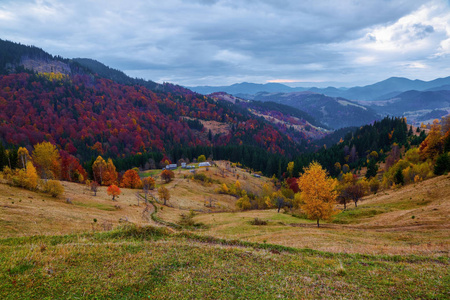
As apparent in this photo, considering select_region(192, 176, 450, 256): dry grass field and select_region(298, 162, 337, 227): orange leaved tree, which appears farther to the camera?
select_region(298, 162, 337, 227): orange leaved tree

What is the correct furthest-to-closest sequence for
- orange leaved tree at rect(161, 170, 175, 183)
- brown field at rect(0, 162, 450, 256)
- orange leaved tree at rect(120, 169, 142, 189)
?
orange leaved tree at rect(161, 170, 175, 183), orange leaved tree at rect(120, 169, 142, 189), brown field at rect(0, 162, 450, 256)

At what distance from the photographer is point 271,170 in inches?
6467

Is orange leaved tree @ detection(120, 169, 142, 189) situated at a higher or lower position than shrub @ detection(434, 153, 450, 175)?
lower

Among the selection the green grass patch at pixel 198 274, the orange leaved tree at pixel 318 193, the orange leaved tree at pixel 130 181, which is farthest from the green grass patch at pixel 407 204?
the orange leaved tree at pixel 130 181

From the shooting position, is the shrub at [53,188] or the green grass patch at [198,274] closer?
the green grass patch at [198,274]

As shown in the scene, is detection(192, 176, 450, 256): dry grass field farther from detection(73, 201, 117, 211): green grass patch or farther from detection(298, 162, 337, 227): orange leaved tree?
detection(73, 201, 117, 211): green grass patch

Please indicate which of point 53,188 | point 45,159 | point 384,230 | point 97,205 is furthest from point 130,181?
point 384,230

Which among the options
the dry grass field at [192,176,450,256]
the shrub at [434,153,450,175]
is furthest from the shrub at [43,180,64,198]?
the shrub at [434,153,450,175]

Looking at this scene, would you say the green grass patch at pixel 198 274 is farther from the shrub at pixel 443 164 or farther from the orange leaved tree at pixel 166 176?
the orange leaved tree at pixel 166 176

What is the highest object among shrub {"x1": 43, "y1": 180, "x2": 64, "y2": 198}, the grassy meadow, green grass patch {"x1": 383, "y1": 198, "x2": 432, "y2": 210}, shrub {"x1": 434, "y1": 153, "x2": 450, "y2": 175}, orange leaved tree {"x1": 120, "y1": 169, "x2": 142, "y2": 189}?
shrub {"x1": 434, "y1": 153, "x2": 450, "y2": 175}

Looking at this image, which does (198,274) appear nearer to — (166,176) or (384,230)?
(384,230)

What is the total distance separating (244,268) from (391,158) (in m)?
125

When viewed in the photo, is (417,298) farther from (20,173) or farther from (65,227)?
(20,173)

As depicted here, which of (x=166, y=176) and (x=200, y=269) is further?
(x=166, y=176)
